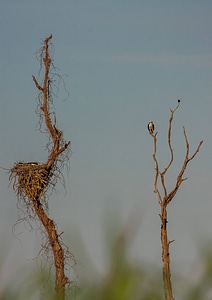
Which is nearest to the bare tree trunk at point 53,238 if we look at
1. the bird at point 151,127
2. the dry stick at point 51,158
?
the dry stick at point 51,158

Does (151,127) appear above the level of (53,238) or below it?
above

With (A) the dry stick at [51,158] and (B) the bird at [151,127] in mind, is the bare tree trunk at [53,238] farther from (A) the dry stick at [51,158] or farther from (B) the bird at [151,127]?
(B) the bird at [151,127]

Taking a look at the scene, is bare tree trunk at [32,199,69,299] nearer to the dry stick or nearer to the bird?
the dry stick

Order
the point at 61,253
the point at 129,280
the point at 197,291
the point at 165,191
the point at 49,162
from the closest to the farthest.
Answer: the point at 129,280, the point at 197,291, the point at 165,191, the point at 61,253, the point at 49,162

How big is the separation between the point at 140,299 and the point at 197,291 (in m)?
0.25

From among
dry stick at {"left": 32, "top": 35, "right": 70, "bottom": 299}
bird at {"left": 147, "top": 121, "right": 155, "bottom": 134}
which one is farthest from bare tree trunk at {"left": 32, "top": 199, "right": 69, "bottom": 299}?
bird at {"left": 147, "top": 121, "right": 155, "bottom": 134}

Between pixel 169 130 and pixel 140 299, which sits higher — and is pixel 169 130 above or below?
above

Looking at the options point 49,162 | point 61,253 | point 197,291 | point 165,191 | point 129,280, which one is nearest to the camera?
point 129,280

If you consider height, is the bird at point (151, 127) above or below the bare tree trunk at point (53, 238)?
above

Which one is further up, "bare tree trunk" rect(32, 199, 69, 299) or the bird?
the bird

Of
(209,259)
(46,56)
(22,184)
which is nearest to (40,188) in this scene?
(22,184)

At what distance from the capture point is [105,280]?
76.6 inches

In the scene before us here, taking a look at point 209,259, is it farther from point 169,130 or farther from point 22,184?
point 22,184

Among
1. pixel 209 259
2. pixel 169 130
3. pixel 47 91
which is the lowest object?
pixel 209 259
